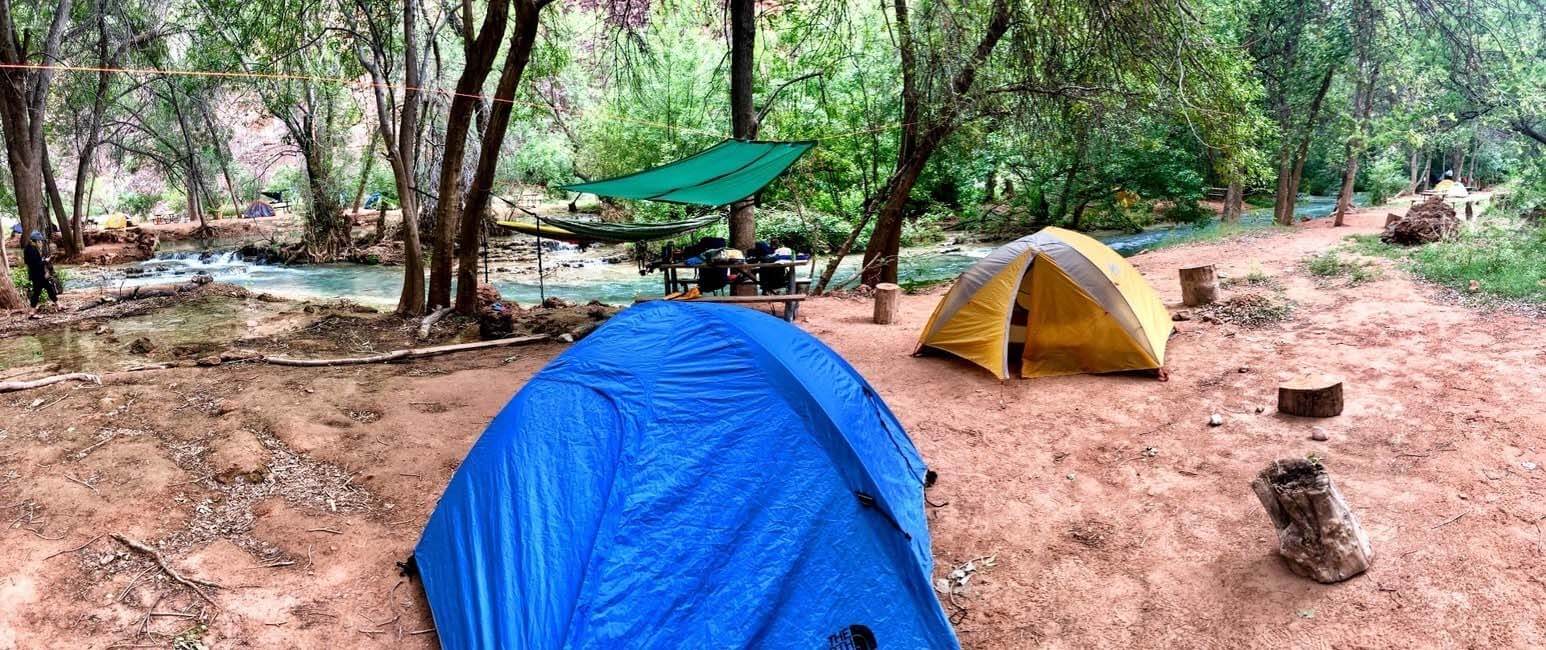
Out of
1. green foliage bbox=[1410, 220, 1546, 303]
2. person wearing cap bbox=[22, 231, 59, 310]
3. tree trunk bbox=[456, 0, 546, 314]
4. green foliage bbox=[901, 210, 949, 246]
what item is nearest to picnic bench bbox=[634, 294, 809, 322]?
tree trunk bbox=[456, 0, 546, 314]

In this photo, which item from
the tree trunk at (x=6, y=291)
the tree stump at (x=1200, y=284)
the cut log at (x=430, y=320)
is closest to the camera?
the tree stump at (x=1200, y=284)

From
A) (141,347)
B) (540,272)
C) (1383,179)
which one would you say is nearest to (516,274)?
(540,272)

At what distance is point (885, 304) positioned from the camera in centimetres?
784

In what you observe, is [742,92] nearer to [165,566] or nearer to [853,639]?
[165,566]

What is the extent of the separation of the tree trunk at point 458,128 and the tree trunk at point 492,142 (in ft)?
0.51

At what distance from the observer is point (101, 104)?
14234 mm

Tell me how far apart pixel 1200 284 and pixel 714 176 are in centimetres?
458

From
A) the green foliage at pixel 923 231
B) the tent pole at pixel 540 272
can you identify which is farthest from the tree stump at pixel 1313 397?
the green foliage at pixel 923 231

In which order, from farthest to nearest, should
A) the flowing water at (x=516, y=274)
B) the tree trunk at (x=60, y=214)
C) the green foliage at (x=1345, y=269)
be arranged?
the tree trunk at (x=60, y=214), the flowing water at (x=516, y=274), the green foliage at (x=1345, y=269)

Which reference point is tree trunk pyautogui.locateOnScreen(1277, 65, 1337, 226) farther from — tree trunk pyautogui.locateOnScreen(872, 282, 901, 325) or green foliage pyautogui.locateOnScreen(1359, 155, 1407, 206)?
tree trunk pyautogui.locateOnScreen(872, 282, 901, 325)

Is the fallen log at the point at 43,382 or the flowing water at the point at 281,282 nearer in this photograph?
the fallen log at the point at 43,382

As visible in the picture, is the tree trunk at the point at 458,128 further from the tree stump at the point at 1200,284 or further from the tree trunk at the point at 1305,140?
the tree trunk at the point at 1305,140

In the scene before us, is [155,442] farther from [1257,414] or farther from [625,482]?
[1257,414]

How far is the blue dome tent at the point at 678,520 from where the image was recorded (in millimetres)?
2574
